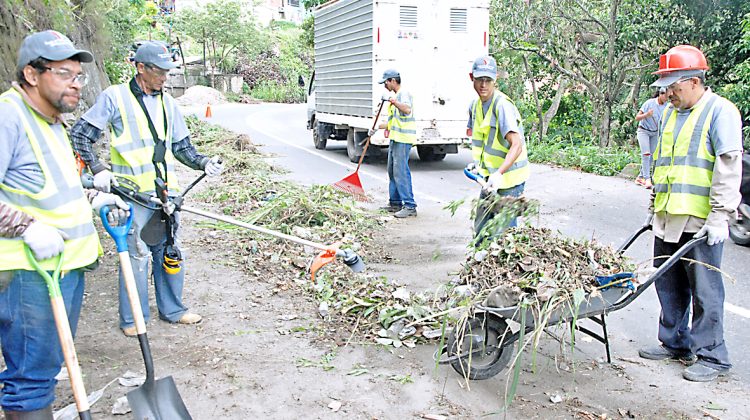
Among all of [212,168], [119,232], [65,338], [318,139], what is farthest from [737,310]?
[318,139]

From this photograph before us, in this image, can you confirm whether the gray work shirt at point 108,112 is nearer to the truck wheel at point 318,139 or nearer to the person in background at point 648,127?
the person in background at point 648,127

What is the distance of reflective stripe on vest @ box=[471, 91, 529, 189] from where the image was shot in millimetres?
5234

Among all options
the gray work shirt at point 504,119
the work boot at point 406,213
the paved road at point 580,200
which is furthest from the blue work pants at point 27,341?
the work boot at point 406,213

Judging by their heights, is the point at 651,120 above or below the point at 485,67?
below

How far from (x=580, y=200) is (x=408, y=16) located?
5.08m

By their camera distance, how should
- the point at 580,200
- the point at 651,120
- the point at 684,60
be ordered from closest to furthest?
1. the point at 684,60
2. the point at 651,120
3. the point at 580,200

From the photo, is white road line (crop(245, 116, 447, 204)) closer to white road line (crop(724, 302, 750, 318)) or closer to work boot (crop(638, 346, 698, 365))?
white road line (crop(724, 302, 750, 318))

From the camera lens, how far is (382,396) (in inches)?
155

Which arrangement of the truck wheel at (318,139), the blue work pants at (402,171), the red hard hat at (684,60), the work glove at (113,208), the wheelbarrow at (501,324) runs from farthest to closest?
1. the truck wheel at (318,139)
2. the blue work pants at (402,171)
3. the red hard hat at (684,60)
4. the wheelbarrow at (501,324)
5. the work glove at (113,208)

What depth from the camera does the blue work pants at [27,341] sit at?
2.86 meters

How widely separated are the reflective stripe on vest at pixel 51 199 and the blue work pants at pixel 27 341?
9cm

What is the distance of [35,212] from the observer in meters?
2.92

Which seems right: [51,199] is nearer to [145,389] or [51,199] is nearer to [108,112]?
[145,389]

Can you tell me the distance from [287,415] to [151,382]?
2.71ft
